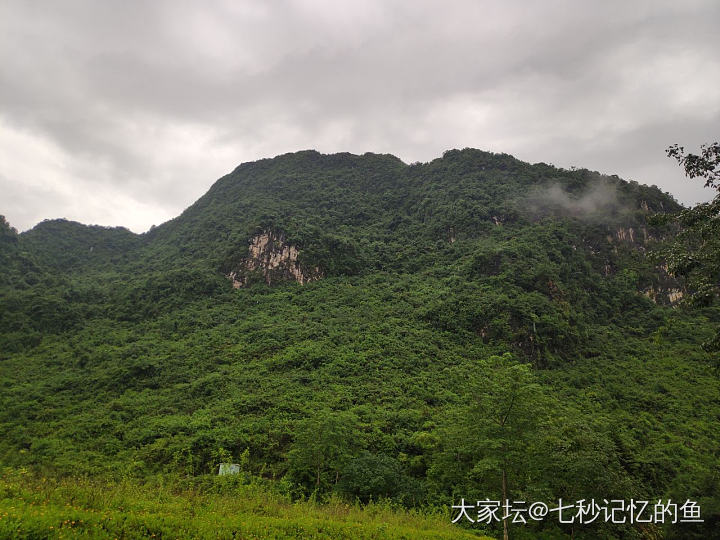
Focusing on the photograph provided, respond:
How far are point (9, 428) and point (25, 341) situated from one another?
2351 centimetres

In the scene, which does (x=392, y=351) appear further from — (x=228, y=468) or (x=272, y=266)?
(x=272, y=266)

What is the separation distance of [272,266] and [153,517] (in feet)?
184

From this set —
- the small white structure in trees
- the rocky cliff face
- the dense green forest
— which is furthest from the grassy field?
the rocky cliff face

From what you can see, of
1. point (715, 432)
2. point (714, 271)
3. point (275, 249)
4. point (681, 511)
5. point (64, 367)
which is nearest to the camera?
point (714, 271)

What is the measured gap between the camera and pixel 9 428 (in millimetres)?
26969

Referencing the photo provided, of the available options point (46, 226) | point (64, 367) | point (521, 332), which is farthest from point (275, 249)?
point (46, 226)

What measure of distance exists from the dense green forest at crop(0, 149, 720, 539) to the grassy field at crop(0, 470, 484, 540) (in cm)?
471

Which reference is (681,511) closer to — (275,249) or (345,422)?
(345,422)

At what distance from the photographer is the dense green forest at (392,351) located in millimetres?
15055

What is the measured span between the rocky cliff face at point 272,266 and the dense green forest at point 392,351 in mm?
347

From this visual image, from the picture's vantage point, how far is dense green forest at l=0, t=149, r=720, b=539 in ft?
49.4

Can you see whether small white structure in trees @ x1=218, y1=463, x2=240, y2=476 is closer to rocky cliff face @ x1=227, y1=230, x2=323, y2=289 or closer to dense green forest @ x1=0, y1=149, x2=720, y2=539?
dense green forest @ x1=0, y1=149, x2=720, y2=539

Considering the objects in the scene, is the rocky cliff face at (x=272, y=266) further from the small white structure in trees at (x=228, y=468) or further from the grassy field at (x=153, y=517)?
the grassy field at (x=153, y=517)

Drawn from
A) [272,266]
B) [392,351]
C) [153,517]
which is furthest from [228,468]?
[272,266]
